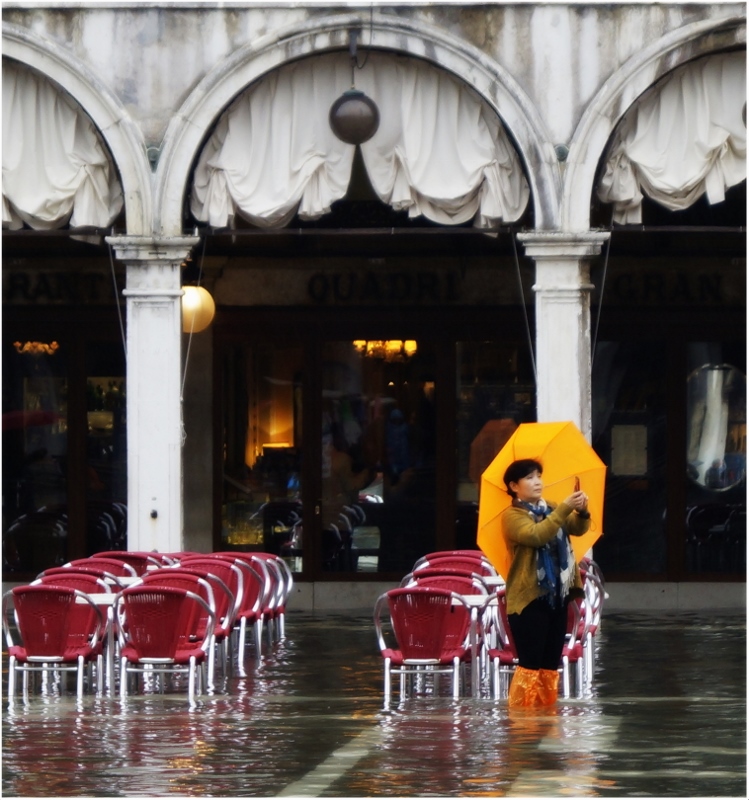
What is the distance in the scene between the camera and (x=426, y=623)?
11.8 meters

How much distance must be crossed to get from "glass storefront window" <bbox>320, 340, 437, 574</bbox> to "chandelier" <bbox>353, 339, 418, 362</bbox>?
0.4 inches

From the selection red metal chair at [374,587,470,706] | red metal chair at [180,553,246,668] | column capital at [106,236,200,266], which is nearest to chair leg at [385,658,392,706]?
red metal chair at [374,587,470,706]

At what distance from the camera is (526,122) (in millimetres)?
16047

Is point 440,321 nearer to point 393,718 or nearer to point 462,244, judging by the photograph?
point 462,244

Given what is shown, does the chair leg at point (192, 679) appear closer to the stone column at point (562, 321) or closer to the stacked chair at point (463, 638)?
the stacked chair at point (463, 638)

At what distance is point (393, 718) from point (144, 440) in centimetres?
597

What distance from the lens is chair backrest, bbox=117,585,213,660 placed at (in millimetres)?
11719

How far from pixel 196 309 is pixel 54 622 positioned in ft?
20.9

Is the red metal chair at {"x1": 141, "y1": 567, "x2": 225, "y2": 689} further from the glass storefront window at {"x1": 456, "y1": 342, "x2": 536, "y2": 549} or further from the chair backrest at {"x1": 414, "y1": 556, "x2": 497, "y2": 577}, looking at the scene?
the glass storefront window at {"x1": 456, "y1": 342, "x2": 536, "y2": 549}

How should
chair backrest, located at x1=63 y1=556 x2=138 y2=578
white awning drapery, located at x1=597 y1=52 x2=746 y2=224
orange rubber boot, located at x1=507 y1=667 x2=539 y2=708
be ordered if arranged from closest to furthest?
orange rubber boot, located at x1=507 y1=667 x2=539 y2=708
chair backrest, located at x1=63 y1=556 x2=138 y2=578
white awning drapery, located at x1=597 y1=52 x2=746 y2=224

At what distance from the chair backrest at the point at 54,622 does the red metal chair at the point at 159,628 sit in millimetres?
296

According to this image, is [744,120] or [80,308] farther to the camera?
[80,308]

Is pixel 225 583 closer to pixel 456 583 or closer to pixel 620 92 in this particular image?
pixel 456 583

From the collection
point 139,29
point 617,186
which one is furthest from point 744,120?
point 139,29
